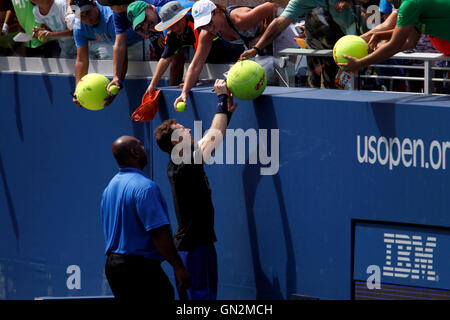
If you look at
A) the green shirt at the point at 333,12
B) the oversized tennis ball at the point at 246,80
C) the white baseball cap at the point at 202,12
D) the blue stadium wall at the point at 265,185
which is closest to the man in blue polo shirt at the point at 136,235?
the oversized tennis ball at the point at 246,80

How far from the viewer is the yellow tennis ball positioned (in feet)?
22.8

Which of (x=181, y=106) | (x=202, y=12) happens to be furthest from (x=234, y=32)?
(x=181, y=106)

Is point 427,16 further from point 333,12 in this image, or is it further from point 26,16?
point 26,16

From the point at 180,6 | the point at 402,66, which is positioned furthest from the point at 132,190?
the point at 402,66

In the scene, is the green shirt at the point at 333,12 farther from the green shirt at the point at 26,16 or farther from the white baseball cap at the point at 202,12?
the green shirt at the point at 26,16

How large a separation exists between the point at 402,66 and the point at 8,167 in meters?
5.00

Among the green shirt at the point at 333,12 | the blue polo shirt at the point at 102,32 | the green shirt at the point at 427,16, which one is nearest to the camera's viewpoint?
the green shirt at the point at 427,16

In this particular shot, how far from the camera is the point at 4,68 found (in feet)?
32.9

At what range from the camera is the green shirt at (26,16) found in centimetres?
959

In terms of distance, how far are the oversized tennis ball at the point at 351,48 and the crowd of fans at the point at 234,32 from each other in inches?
4.0

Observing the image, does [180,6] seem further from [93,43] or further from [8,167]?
[8,167]

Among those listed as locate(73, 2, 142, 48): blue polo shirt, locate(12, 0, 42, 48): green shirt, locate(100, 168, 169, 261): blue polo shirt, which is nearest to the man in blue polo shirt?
locate(100, 168, 169, 261): blue polo shirt

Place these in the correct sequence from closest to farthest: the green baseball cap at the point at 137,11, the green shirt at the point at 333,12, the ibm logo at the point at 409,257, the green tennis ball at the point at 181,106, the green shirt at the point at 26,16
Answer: the ibm logo at the point at 409,257, the green shirt at the point at 333,12, the green tennis ball at the point at 181,106, the green baseball cap at the point at 137,11, the green shirt at the point at 26,16
